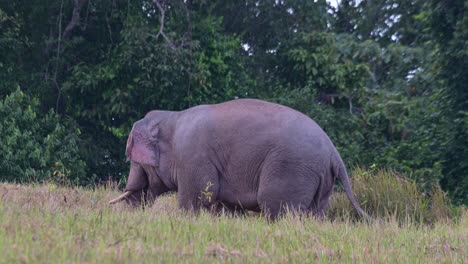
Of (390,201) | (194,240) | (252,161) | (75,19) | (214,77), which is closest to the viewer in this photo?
(194,240)

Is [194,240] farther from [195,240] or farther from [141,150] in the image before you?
[141,150]

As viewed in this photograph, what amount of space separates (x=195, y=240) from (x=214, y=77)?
13092 millimetres

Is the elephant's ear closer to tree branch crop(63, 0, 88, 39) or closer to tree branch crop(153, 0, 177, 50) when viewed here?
tree branch crop(153, 0, 177, 50)

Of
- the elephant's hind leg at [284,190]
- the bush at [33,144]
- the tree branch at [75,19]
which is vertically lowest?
the bush at [33,144]

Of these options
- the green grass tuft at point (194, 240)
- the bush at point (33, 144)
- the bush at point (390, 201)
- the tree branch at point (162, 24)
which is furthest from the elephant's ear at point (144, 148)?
the tree branch at point (162, 24)

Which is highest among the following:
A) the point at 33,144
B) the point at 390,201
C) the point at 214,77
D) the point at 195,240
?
the point at 214,77

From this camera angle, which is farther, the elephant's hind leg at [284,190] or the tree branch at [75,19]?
the tree branch at [75,19]

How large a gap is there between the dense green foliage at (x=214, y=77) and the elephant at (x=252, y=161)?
18.1 feet

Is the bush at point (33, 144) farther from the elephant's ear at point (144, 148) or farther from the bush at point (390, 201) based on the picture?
the bush at point (390, 201)

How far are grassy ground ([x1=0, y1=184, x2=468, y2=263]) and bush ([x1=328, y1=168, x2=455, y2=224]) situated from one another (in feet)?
9.26

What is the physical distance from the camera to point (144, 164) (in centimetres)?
1188

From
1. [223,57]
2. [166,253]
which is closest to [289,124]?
[166,253]

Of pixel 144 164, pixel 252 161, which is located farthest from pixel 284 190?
pixel 144 164

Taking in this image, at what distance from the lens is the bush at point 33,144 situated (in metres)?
17.4
